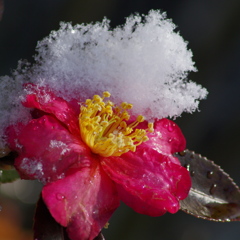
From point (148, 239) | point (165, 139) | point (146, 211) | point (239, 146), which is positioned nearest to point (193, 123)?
point (239, 146)

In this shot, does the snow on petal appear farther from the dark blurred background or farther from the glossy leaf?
the dark blurred background

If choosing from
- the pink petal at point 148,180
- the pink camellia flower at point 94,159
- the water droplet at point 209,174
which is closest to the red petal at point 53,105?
the pink camellia flower at point 94,159

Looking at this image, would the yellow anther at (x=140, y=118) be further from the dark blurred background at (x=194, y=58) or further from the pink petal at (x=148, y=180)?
the dark blurred background at (x=194, y=58)

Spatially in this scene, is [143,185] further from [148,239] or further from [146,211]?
[148,239]

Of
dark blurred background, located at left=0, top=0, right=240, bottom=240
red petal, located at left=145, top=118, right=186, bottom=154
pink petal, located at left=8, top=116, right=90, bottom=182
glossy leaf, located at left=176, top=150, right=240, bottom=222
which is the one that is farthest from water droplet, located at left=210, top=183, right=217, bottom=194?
dark blurred background, located at left=0, top=0, right=240, bottom=240

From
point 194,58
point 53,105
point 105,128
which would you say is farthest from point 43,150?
point 194,58

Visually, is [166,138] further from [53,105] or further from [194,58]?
[194,58]

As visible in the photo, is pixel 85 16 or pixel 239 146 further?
pixel 239 146
